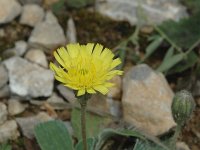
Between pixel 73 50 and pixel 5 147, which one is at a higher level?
pixel 73 50

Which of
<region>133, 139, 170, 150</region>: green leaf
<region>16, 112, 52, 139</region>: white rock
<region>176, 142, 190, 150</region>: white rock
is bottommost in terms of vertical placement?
<region>176, 142, 190, 150</region>: white rock

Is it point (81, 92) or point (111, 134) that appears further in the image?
point (111, 134)

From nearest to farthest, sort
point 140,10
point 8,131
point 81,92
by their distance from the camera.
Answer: point 81,92 → point 8,131 → point 140,10

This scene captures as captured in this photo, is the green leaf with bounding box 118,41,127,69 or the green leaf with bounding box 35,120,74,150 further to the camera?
the green leaf with bounding box 118,41,127,69

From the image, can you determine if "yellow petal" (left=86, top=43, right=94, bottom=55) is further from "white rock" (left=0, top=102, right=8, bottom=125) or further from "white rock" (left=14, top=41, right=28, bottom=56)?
"white rock" (left=14, top=41, right=28, bottom=56)

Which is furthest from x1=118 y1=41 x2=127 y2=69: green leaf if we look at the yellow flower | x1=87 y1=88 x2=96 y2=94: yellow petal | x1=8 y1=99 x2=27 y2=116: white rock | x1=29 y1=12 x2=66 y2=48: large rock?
x1=87 y1=88 x2=96 y2=94: yellow petal

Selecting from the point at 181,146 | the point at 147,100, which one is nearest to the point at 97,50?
the point at 147,100

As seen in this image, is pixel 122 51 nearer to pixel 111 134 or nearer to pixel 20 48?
pixel 20 48
